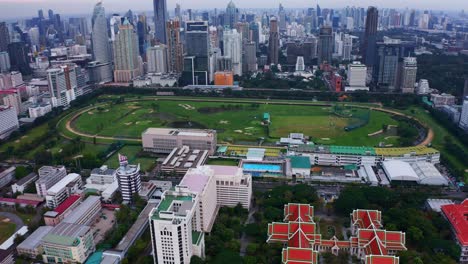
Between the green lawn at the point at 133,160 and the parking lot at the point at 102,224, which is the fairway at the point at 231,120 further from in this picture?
the parking lot at the point at 102,224

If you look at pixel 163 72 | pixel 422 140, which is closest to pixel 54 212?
pixel 422 140

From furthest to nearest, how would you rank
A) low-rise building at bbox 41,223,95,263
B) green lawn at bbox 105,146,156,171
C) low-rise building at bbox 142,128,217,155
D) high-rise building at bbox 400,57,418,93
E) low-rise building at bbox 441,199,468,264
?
high-rise building at bbox 400,57,418,93
low-rise building at bbox 142,128,217,155
green lawn at bbox 105,146,156,171
low-rise building at bbox 441,199,468,264
low-rise building at bbox 41,223,95,263

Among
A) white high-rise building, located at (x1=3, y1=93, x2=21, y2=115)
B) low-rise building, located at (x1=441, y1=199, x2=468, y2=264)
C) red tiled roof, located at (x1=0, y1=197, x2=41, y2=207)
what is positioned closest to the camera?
low-rise building, located at (x1=441, y1=199, x2=468, y2=264)

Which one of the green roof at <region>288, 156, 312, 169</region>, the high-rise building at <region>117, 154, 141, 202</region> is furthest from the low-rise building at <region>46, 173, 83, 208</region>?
the green roof at <region>288, 156, 312, 169</region>

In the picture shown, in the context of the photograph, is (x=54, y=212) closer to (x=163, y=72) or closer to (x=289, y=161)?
(x=289, y=161)

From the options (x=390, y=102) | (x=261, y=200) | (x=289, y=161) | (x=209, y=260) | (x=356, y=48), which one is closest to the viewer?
(x=209, y=260)

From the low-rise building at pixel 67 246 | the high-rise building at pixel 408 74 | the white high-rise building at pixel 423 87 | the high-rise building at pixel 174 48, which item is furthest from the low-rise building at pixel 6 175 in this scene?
the white high-rise building at pixel 423 87

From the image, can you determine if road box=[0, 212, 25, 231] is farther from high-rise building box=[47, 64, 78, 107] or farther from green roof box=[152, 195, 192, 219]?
high-rise building box=[47, 64, 78, 107]
